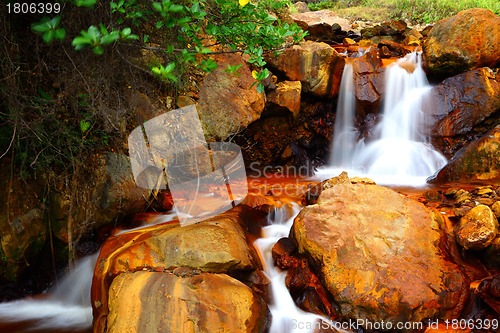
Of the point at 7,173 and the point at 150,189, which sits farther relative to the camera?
the point at 150,189

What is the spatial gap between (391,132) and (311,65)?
230 cm

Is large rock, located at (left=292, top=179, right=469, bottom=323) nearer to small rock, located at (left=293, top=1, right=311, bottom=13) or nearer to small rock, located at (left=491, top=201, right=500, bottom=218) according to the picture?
small rock, located at (left=491, top=201, right=500, bottom=218)

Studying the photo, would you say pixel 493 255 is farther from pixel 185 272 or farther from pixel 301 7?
pixel 301 7

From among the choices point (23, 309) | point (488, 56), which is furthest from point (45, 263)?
point (488, 56)

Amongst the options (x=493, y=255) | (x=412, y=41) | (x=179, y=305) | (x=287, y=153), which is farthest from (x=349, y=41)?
(x=179, y=305)

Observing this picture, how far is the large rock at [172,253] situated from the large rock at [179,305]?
0.50 ft

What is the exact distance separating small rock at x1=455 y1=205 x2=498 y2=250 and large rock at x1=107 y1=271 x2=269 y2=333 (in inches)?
88.9

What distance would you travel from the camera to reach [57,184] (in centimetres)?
308

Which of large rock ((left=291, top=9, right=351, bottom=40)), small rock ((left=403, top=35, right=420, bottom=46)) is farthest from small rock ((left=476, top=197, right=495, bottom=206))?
large rock ((left=291, top=9, right=351, bottom=40))

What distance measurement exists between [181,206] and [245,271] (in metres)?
1.31

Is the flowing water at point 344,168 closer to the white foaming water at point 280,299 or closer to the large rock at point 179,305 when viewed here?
the white foaming water at point 280,299

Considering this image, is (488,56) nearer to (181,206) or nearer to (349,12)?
(181,206)

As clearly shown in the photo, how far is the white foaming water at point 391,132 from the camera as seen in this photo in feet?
20.2

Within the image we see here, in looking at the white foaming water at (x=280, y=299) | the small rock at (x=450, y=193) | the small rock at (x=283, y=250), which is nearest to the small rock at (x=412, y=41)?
the small rock at (x=450, y=193)
